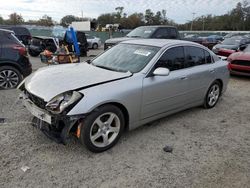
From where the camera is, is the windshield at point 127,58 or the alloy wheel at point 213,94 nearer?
the windshield at point 127,58

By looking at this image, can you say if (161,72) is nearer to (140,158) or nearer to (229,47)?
(140,158)

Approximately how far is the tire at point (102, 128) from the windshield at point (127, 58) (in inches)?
34.4

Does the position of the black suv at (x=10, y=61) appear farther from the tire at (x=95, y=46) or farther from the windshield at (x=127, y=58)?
the tire at (x=95, y=46)

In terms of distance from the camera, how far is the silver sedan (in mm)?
3285

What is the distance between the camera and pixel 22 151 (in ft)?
11.6

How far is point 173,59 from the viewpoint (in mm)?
4566

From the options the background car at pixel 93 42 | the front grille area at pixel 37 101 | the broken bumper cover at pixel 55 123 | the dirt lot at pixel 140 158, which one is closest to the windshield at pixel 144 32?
the dirt lot at pixel 140 158

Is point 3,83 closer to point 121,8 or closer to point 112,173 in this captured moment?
point 112,173

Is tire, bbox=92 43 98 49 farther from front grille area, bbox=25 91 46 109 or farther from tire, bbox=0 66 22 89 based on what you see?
front grille area, bbox=25 91 46 109

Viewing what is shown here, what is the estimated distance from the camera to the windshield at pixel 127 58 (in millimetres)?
4160

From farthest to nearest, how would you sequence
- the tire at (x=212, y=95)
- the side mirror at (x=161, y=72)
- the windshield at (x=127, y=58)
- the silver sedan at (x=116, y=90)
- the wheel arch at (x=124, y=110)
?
the tire at (x=212, y=95) → the windshield at (x=127, y=58) → the side mirror at (x=161, y=72) → the wheel arch at (x=124, y=110) → the silver sedan at (x=116, y=90)

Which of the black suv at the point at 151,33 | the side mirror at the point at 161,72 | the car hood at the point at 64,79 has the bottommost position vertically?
the car hood at the point at 64,79

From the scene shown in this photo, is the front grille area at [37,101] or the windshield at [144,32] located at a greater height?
the windshield at [144,32]

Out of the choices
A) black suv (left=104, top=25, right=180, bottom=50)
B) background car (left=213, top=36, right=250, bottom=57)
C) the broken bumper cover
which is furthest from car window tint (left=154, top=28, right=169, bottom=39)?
the broken bumper cover
